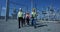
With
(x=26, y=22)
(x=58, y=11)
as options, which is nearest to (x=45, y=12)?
(x=58, y=11)

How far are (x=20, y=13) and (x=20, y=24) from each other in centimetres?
122

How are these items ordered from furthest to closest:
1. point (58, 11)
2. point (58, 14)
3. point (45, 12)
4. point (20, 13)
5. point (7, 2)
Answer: point (45, 12)
point (58, 11)
point (58, 14)
point (7, 2)
point (20, 13)

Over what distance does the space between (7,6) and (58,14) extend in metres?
18.7

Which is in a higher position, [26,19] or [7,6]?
[7,6]

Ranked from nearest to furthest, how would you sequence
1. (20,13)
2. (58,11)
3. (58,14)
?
(20,13), (58,14), (58,11)

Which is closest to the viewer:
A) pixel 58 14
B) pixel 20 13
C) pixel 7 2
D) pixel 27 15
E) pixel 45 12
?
pixel 20 13

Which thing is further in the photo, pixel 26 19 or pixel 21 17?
pixel 26 19

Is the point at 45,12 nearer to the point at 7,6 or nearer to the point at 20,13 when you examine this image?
the point at 7,6

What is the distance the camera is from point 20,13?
1331 cm

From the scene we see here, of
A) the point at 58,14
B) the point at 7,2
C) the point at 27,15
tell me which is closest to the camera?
the point at 27,15

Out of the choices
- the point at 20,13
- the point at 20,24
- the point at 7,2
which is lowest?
the point at 20,24

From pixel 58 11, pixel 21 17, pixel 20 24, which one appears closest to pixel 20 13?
pixel 21 17

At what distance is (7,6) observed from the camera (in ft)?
72.0

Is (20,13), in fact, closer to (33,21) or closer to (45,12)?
(33,21)
